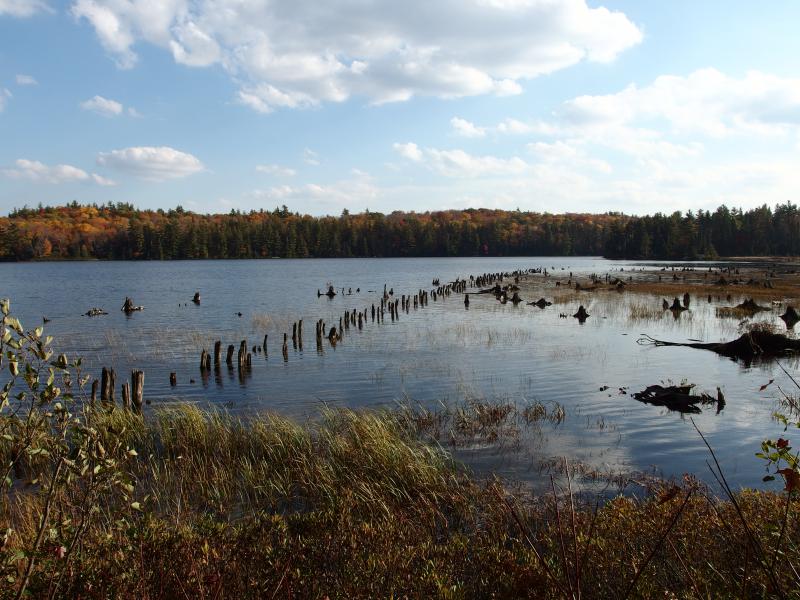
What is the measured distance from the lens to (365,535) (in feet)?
21.6

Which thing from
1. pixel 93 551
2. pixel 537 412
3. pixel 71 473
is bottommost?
Answer: pixel 537 412

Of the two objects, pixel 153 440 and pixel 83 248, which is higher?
pixel 83 248

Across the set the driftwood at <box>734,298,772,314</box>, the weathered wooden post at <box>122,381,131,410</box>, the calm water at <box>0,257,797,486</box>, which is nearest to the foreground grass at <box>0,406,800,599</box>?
the weathered wooden post at <box>122,381,131,410</box>

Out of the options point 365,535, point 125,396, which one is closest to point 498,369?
point 125,396

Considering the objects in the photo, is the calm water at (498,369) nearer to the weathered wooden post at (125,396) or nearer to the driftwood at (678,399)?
the driftwood at (678,399)

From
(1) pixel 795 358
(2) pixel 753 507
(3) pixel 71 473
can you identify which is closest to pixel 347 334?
(1) pixel 795 358

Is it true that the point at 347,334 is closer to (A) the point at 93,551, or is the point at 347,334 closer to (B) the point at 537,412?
(B) the point at 537,412

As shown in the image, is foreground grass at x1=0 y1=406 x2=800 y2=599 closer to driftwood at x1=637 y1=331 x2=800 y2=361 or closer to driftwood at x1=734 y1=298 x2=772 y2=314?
driftwood at x1=637 y1=331 x2=800 y2=361

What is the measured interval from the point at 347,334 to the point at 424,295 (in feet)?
61.2

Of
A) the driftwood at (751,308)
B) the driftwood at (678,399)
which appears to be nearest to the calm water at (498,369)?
the driftwood at (678,399)

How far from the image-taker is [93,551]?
570 centimetres

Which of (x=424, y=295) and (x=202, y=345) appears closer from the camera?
(x=202, y=345)

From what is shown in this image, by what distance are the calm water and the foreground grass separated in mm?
2724

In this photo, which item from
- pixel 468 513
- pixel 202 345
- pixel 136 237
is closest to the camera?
pixel 468 513
